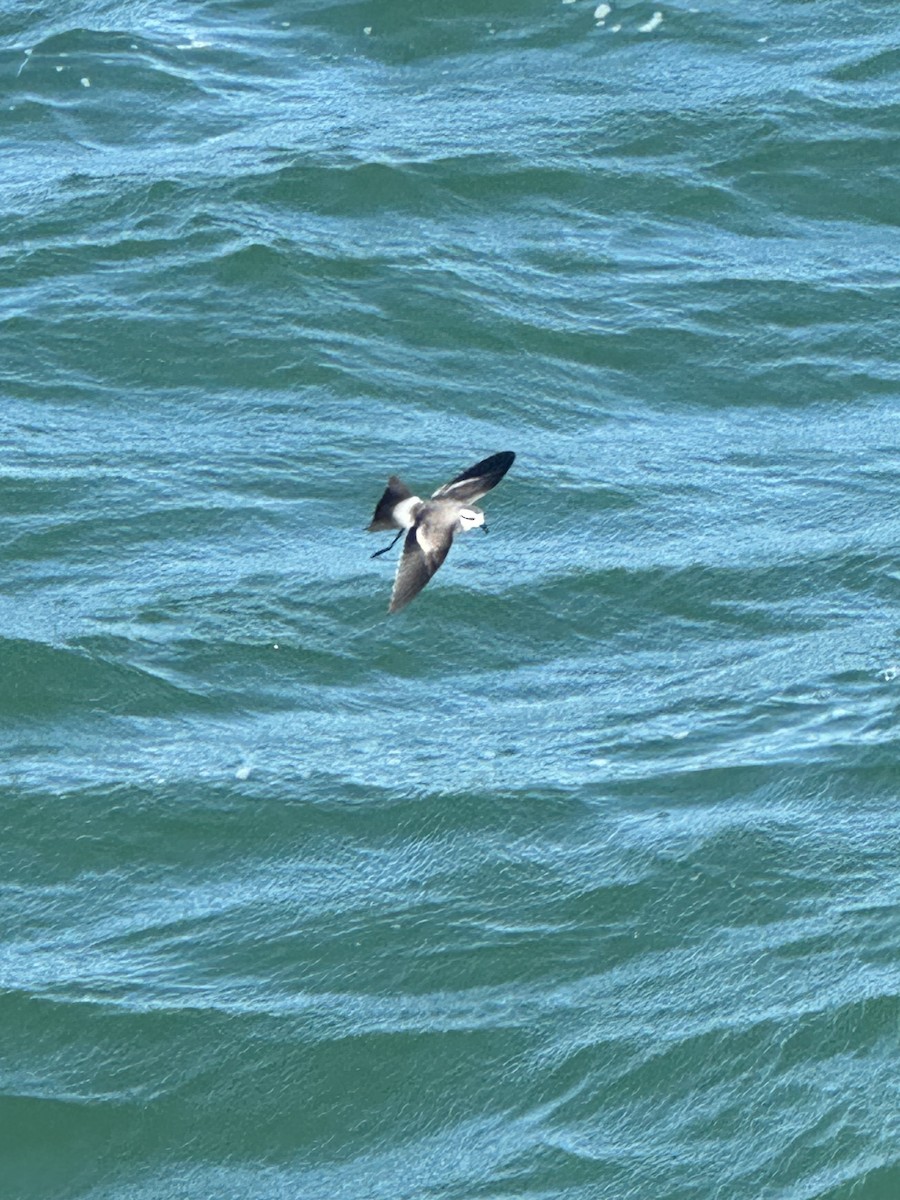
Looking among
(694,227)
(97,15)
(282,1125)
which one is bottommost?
(282,1125)

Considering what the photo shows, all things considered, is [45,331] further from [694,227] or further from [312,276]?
[694,227]

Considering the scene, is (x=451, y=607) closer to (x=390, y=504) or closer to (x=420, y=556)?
(x=390, y=504)

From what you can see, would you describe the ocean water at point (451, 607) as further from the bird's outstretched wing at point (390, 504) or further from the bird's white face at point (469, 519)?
the bird's white face at point (469, 519)

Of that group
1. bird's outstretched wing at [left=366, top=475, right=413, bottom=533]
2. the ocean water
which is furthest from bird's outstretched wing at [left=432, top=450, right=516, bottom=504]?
the ocean water

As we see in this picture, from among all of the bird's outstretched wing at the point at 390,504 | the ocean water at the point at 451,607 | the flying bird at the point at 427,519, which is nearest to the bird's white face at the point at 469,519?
the flying bird at the point at 427,519

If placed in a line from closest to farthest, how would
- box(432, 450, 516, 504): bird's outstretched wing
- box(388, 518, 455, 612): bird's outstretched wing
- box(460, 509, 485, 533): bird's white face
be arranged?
1. box(388, 518, 455, 612): bird's outstretched wing
2. box(460, 509, 485, 533): bird's white face
3. box(432, 450, 516, 504): bird's outstretched wing

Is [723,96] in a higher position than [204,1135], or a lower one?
higher

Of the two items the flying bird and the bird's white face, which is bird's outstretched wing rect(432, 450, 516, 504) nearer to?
the flying bird

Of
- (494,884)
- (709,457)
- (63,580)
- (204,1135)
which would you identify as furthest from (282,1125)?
(709,457)

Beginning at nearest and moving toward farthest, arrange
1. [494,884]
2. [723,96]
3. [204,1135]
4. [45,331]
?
1. [204,1135]
2. [494,884]
3. [45,331]
4. [723,96]
